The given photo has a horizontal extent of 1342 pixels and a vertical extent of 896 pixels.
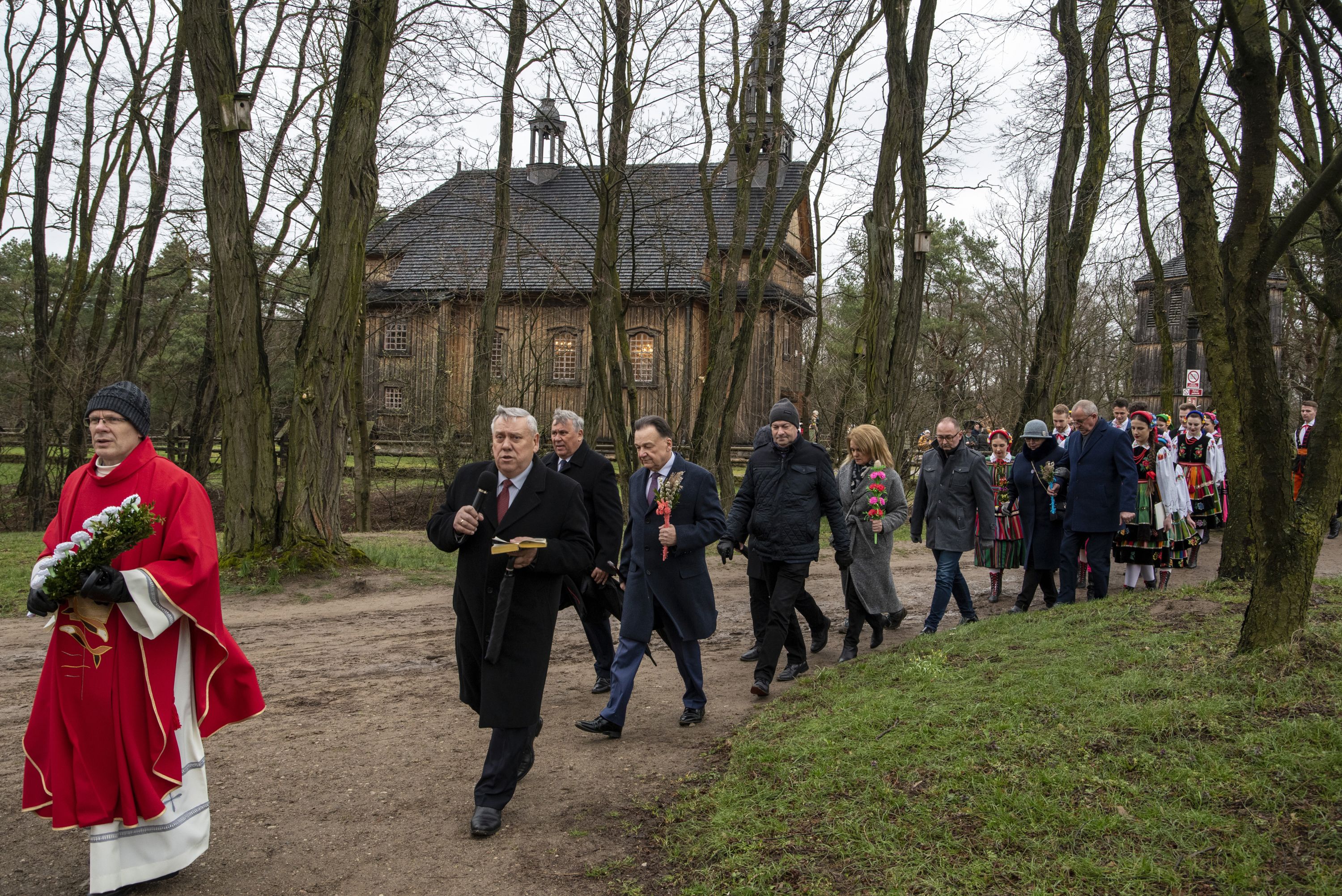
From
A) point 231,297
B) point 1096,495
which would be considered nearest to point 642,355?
point 231,297

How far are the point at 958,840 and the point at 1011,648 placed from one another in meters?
3.40

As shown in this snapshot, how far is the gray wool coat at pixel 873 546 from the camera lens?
8.54 m

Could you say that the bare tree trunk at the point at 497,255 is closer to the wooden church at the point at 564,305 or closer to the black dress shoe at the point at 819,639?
the wooden church at the point at 564,305

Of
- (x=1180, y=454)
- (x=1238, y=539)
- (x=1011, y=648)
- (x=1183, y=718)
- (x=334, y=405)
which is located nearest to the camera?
(x=1183, y=718)

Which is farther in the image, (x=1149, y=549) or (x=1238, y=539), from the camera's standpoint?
(x=1149, y=549)

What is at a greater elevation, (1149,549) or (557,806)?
(1149,549)

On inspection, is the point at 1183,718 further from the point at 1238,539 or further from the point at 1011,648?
the point at 1238,539

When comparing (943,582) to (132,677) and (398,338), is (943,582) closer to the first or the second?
(132,677)

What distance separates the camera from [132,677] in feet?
13.5

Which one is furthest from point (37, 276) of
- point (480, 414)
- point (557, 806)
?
point (557, 806)

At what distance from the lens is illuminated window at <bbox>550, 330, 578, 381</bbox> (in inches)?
1427

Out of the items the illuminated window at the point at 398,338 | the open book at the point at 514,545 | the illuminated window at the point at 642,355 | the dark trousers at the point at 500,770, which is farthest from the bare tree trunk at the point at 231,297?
the illuminated window at the point at 398,338

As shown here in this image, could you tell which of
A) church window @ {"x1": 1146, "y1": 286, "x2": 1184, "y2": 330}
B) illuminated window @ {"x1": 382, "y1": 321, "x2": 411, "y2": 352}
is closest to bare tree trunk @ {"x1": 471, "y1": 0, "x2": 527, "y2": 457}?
illuminated window @ {"x1": 382, "y1": 321, "x2": 411, "y2": 352}

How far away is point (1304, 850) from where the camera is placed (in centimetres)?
372
